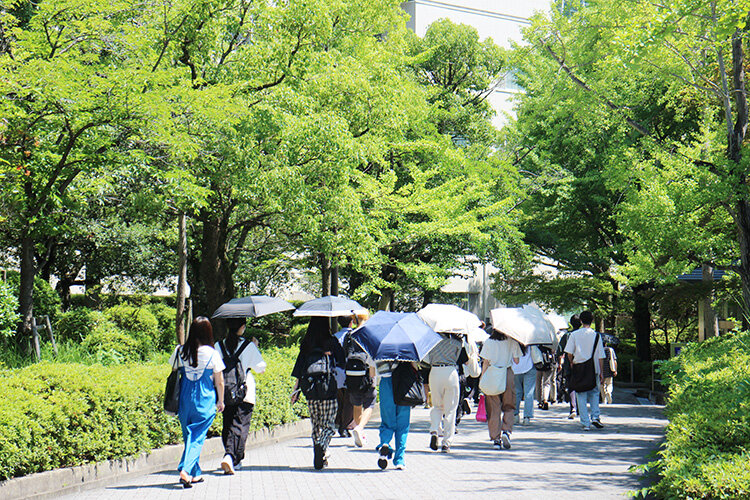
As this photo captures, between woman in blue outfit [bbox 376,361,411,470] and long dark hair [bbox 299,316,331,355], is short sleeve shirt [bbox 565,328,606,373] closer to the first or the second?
woman in blue outfit [bbox 376,361,411,470]

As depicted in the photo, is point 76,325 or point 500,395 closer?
point 500,395

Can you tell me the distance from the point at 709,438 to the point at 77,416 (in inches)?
236

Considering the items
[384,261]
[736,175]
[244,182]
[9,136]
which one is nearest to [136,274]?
[384,261]

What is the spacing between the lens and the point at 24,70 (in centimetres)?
1020

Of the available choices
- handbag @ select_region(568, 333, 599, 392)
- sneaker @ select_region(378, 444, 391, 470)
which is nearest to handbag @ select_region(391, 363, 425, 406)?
sneaker @ select_region(378, 444, 391, 470)

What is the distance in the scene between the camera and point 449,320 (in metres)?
11.7

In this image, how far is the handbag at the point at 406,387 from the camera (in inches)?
356

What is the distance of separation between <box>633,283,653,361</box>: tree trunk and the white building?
12.5 metres

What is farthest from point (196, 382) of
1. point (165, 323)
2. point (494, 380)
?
point (165, 323)

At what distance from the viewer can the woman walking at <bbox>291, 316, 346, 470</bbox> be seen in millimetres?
9008

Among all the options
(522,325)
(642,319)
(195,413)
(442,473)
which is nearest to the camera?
(195,413)

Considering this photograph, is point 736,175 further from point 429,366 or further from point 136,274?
point 136,274

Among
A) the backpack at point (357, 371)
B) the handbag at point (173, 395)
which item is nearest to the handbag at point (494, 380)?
the backpack at point (357, 371)

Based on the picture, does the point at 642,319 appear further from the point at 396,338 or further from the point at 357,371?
the point at 396,338
